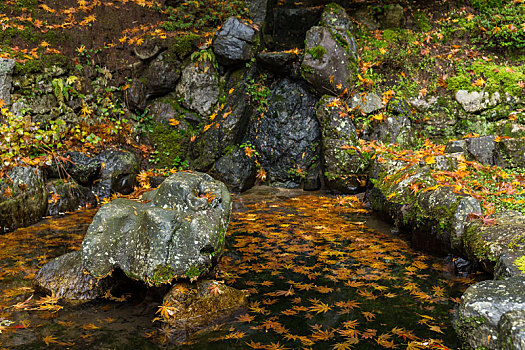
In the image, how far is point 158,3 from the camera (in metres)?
11.9

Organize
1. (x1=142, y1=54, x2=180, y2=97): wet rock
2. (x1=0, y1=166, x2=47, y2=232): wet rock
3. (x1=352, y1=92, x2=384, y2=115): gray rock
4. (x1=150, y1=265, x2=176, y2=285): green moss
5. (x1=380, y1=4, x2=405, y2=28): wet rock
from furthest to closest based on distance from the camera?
(x1=380, y1=4, x2=405, y2=28): wet rock, (x1=142, y1=54, x2=180, y2=97): wet rock, (x1=352, y1=92, x2=384, y2=115): gray rock, (x1=0, y1=166, x2=47, y2=232): wet rock, (x1=150, y1=265, x2=176, y2=285): green moss

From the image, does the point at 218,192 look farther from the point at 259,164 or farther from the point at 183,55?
the point at 183,55

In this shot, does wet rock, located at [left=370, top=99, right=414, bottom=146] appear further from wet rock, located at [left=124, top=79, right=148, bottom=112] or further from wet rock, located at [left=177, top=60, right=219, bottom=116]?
wet rock, located at [left=124, top=79, right=148, bottom=112]

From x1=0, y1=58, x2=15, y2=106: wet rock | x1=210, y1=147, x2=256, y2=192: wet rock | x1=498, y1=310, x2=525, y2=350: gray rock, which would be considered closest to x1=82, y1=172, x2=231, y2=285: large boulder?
x1=498, y1=310, x2=525, y2=350: gray rock

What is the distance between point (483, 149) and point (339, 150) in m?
2.98

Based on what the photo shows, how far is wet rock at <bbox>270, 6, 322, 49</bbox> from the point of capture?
1062cm

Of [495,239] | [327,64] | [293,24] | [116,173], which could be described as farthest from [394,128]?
[116,173]

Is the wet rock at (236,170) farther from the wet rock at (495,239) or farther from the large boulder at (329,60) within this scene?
the wet rock at (495,239)

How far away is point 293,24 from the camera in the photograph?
1073 centimetres

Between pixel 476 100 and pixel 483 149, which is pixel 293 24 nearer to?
pixel 476 100

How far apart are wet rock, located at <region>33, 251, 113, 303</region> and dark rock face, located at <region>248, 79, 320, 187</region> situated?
6133 mm

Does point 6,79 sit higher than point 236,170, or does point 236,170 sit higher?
point 6,79

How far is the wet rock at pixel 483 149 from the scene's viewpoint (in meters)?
7.68

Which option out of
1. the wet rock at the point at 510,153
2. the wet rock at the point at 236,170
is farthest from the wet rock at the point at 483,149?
the wet rock at the point at 236,170
